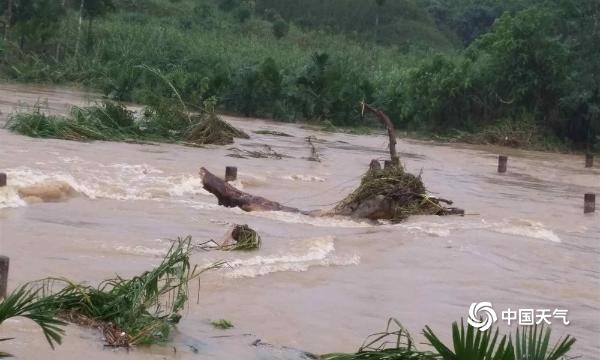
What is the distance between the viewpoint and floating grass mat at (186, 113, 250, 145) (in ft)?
68.2

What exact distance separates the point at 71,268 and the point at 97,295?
1950mm

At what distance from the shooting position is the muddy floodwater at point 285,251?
22.9 ft

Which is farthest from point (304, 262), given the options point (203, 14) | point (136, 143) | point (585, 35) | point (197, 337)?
point (203, 14)

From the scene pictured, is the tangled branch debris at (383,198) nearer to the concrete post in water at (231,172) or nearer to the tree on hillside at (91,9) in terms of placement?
the concrete post in water at (231,172)

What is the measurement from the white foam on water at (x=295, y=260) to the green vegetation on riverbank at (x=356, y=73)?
11.5m

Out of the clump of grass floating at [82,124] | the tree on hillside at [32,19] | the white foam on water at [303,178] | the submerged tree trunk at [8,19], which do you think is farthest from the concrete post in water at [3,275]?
the submerged tree trunk at [8,19]

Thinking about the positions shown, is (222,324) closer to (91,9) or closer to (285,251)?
(285,251)

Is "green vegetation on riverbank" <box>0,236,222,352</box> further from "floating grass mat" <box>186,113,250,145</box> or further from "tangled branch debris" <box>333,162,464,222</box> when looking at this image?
"floating grass mat" <box>186,113,250,145</box>

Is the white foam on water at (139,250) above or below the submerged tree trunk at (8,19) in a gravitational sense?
below

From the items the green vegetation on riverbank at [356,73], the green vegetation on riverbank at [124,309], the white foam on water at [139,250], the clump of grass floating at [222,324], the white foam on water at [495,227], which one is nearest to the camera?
the green vegetation on riverbank at [124,309]

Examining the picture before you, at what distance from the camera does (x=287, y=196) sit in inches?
579

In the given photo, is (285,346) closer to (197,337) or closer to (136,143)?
(197,337)

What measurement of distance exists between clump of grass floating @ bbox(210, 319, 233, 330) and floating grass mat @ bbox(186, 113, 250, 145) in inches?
552

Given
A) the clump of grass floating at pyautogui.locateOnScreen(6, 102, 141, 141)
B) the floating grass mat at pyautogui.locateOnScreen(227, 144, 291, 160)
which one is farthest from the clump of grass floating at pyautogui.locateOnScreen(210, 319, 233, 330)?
the floating grass mat at pyautogui.locateOnScreen(227, 144, 291, 160)
